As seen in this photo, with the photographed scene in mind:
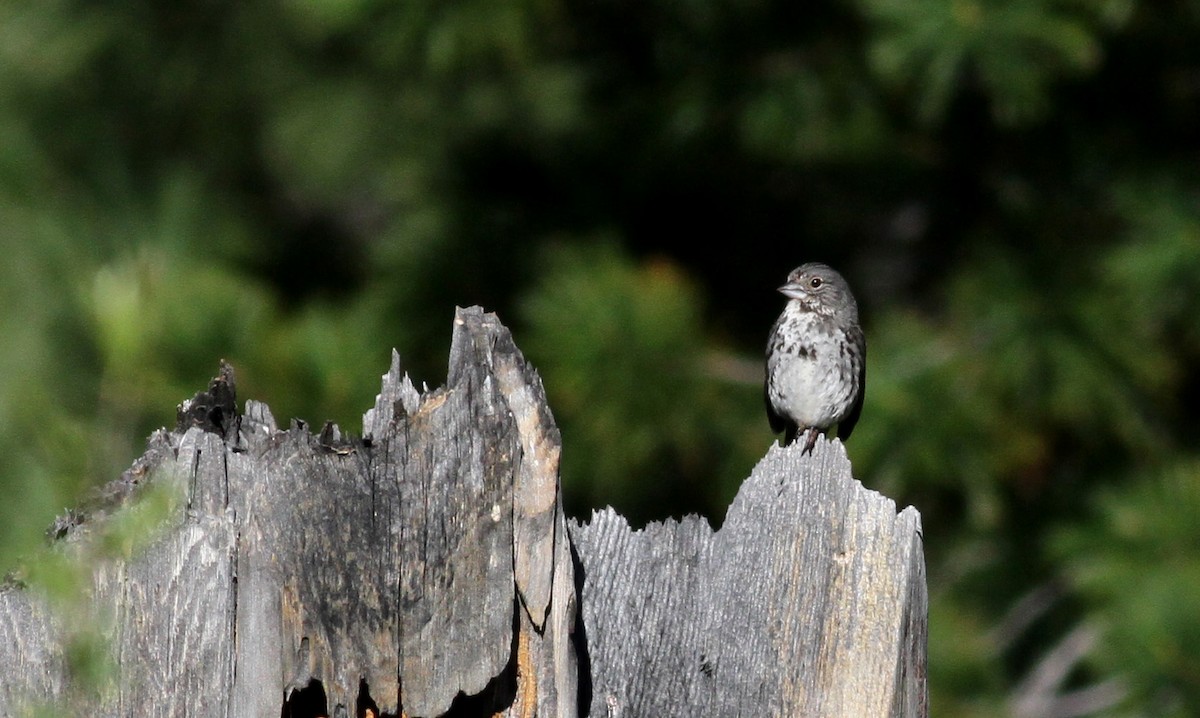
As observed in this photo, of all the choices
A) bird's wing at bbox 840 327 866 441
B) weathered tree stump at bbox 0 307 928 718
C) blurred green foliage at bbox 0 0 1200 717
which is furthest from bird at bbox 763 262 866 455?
weathered tree stump at bbox 0 307 928 718

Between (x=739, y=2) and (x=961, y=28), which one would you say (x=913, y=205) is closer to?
(x=739, y=2)

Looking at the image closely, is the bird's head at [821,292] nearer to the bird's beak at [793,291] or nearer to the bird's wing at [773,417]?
the bird's beak at [793,291]

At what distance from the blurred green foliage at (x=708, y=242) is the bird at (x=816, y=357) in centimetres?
33

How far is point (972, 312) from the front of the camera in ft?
18.9

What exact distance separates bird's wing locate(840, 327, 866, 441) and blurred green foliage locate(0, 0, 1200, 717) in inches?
3.3

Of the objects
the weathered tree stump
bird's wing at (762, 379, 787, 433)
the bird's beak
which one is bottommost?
the weathered tree stump

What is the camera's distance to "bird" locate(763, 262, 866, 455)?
16.3 ft

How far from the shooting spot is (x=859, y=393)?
514 centimetres

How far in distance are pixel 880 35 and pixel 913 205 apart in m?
1.40

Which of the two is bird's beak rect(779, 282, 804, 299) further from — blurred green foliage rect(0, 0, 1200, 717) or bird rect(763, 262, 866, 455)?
blurred green foliage rect(0, 0, 1200, 717)

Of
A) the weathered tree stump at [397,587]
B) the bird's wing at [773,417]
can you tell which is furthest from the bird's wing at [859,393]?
the weathered tree stump at [397,587]

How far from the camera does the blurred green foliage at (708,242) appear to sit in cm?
517

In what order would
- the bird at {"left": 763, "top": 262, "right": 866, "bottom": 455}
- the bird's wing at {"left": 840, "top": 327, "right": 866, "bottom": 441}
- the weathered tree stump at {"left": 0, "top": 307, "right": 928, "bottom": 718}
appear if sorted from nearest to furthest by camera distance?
the weathered tree stump at {"left": 0, "top": 307, "right": 928, "bottom": 718} < the bird at {"left": 763, "top": 262, "right": 866, "bottom": 455} < the bird's wing at {"left": 840, "top": 327, "right": 866, "bottom": 441}

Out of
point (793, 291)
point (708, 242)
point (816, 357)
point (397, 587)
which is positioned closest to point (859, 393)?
point (816, 357)
